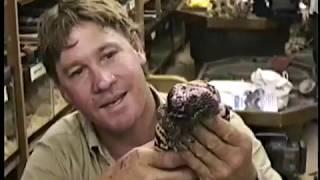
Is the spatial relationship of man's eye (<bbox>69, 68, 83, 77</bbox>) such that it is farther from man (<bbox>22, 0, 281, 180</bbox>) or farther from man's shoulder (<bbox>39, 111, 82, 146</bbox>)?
man's shoulder (<bbox>39, 111, 82, 146</bbox>)

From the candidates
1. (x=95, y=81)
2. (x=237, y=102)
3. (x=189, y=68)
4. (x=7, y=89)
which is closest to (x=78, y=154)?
(x=95, y=81)

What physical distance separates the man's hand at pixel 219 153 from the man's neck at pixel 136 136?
13.4 inches

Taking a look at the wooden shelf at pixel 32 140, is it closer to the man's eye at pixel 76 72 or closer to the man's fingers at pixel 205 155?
the man's eye at pixel 76 72

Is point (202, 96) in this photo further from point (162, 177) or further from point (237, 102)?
point (237, 102)

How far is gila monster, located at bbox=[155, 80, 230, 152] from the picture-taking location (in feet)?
2.17

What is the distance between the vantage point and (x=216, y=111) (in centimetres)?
69

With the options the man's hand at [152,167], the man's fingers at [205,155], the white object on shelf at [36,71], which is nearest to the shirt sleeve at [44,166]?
the man's hand at [152,167]

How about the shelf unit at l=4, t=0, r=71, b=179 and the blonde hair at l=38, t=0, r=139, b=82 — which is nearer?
the blonde hair at l=38, t=0, r=139, b=82

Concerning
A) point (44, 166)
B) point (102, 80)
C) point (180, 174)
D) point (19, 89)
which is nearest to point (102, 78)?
point (102, 80)

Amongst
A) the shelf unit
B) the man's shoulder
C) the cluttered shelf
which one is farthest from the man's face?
the cluttered shelf

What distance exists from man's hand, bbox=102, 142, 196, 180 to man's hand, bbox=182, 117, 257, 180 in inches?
0.5

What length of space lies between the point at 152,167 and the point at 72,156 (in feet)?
1.53

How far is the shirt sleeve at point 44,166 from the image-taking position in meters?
1.17

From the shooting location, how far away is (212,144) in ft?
2.32
